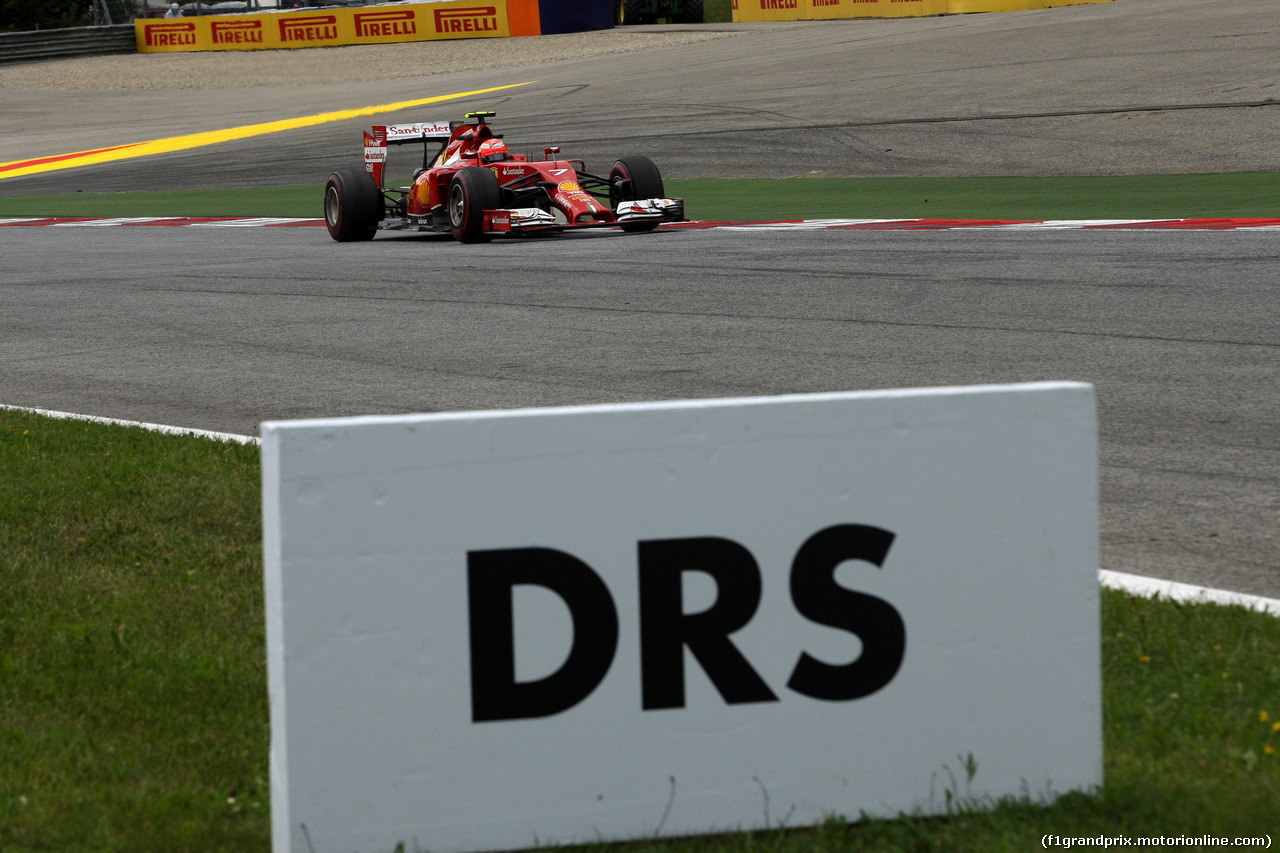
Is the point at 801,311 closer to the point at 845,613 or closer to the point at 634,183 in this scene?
the point at 634,183

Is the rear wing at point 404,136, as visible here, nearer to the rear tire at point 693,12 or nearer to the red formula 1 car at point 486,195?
the red formula 1 car at point 486,195

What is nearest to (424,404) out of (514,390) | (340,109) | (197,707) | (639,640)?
(514,390)

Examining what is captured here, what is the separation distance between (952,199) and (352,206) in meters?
7.16

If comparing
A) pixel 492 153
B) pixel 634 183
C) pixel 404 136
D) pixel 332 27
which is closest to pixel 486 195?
pixel 492 153

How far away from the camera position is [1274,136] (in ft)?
65.3

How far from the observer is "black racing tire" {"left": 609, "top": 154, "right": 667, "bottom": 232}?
669 inches

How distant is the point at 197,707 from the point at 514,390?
4398mm

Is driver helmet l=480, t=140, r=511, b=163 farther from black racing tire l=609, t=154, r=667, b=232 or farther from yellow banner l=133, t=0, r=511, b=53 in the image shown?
yellow banner l=133, t=0, r=511, b=53

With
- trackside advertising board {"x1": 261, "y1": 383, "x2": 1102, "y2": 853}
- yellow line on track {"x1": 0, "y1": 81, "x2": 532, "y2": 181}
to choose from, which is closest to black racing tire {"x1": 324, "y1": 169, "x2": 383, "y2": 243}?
trackside advertising board {"x1": 261, "y1": 383, "x2": 1102, "y2": 853}

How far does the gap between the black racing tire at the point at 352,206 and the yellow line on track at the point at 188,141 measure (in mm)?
17033

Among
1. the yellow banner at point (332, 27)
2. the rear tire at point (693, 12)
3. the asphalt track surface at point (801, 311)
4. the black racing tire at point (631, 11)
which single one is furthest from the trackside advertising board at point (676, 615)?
the rear tire at point (693, 12)

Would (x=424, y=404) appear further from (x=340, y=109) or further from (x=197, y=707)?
(x=340, y=109)

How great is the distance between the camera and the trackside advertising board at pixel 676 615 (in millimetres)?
2695

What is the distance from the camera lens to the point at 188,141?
1396 inches
